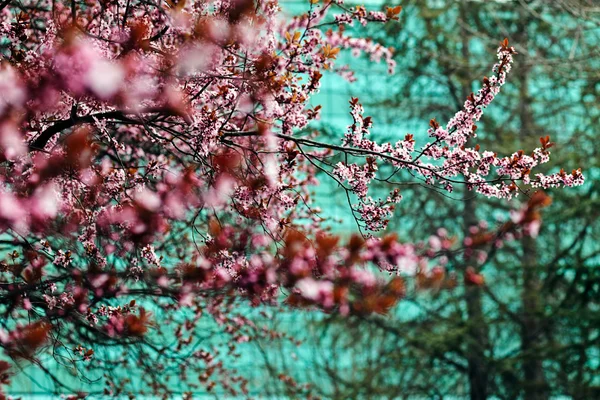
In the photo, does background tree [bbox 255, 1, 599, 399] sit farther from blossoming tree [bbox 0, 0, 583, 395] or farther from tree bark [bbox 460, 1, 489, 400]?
blossoming tree [bbox 0, 0, 583, 395]

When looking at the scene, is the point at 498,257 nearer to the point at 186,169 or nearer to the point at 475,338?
the point at 475,338

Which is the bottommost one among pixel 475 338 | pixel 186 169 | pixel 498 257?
pixel 186 169

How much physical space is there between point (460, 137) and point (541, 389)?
754 cm

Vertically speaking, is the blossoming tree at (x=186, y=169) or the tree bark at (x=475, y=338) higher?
the tree bark at (x=475, y=338)

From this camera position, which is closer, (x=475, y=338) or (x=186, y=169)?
(x=186, y=169)

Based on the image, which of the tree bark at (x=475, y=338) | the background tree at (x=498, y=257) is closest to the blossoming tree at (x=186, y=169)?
the background tree at (x=498, y=257)

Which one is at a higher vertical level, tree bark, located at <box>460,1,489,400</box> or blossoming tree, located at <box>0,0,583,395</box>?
tree bark, located at <box>460,1,489,400</box>

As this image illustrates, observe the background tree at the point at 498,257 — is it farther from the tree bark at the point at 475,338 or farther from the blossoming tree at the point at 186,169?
the blossoming tree at the point at 186,169

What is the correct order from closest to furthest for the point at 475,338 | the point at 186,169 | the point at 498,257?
1. the point at 186,169
2. the point at 475,338
3. the point at 498,257

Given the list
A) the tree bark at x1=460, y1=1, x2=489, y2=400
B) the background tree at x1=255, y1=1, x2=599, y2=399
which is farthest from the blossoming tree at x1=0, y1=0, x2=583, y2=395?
the tree bark at x1=460, y1=1, x2=489, y2=400

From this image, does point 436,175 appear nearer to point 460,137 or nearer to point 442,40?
point 460,137

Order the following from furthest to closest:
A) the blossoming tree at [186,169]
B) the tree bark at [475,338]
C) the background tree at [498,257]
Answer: the tree bark at [475,338] → the background tree at [498,257] → the blossoming tree at [186,169]

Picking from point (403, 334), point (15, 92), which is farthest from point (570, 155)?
point (15, 92)

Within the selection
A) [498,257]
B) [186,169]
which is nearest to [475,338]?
[498,257]
